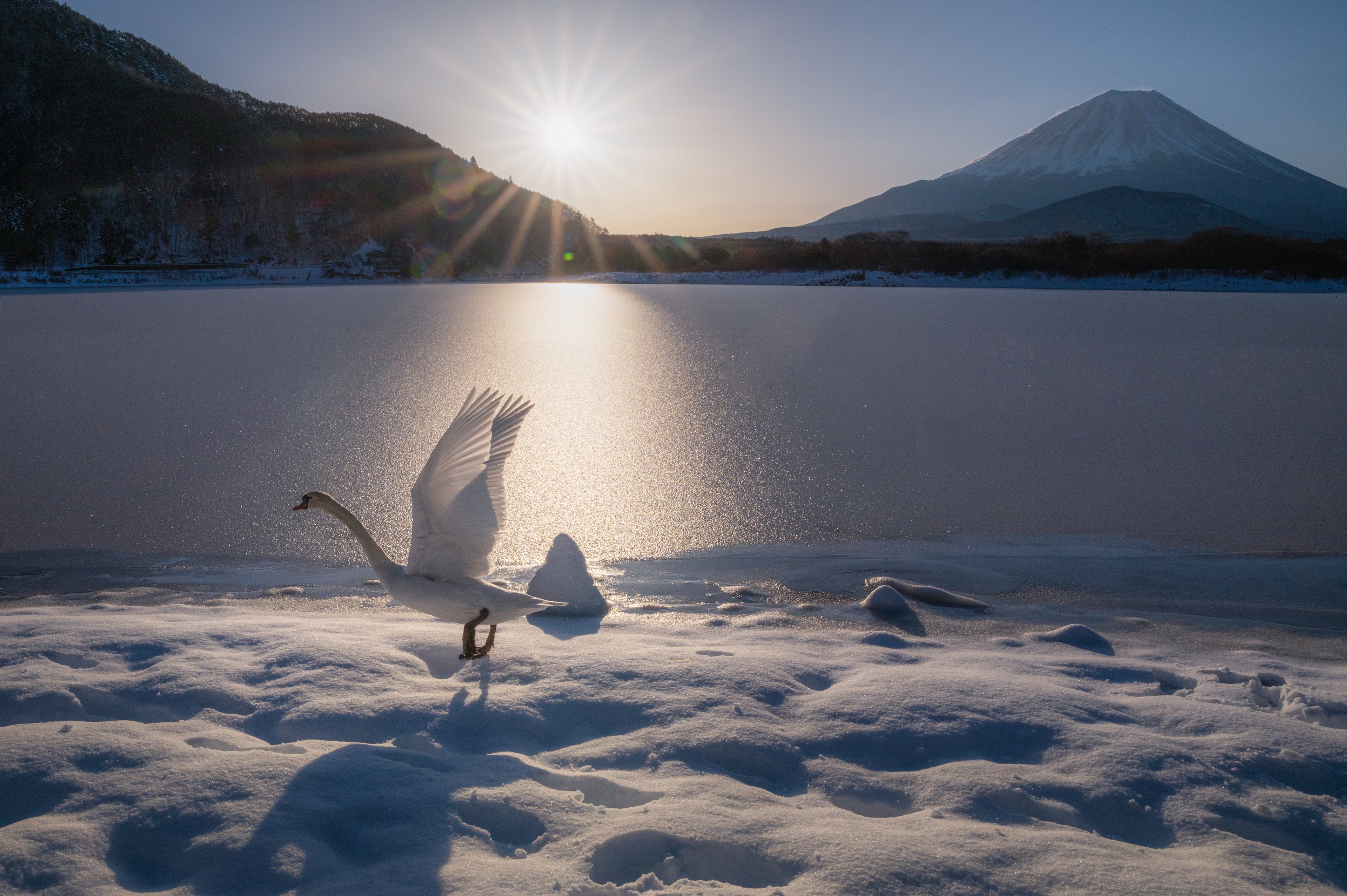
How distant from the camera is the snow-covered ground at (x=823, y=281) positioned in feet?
135

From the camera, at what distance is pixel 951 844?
1971 mm

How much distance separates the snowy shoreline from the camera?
135 ft

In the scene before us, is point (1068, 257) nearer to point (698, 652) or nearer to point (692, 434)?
point (692, 434)

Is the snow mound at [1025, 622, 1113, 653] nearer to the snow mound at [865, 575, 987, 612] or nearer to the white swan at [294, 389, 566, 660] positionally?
the snow mound at [865, 575, 987, 612]

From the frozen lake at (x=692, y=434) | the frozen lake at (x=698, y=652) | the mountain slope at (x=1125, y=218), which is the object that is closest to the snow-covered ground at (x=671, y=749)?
the frozen lake at (x=698, y=652)

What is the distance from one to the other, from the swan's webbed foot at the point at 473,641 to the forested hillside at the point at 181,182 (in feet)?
232

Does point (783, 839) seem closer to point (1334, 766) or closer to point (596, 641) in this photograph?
point (596, 641)

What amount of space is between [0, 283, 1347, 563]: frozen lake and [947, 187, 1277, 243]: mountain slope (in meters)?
129

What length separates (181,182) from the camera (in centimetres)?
7206

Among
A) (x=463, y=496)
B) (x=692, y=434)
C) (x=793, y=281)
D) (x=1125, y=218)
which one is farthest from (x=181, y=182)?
(x=1125, y=218)

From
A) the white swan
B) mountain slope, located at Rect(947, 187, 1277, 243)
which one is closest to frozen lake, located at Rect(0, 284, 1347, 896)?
the white swan

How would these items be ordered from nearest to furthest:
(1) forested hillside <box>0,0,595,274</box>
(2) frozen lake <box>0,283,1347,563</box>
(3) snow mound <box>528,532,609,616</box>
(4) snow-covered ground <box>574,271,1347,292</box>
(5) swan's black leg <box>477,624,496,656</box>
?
(5) swan's black leg <box>477,624,496,656</box> < (3) snow mound <box>528,532,609,616</box> < (2) frozen lake <box>0,283,1347,563</box> < (4) snow-covered ground <box>574,271,1347,292</box> < (1) forested hillside <box>0,0,595,274</box>

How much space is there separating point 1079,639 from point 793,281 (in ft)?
143

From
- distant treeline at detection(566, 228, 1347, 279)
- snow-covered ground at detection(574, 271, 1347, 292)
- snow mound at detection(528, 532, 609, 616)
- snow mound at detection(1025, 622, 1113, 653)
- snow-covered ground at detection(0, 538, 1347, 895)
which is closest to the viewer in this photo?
snow-covered ground at detection(0, 538, 1347, 895)
